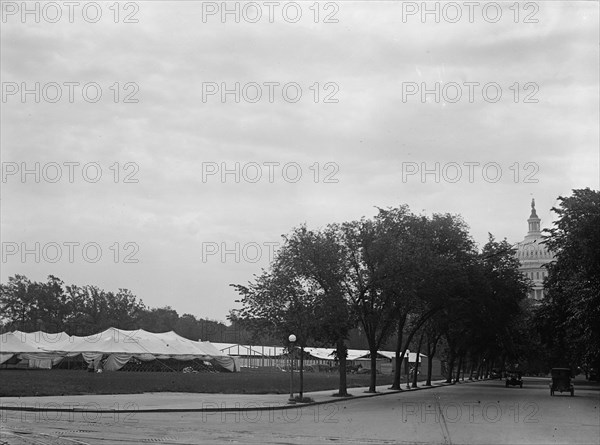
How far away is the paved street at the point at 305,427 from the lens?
18375 mm

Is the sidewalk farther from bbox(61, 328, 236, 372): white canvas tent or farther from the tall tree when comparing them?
bbox(61, 328, 236, 372): white canvas tent

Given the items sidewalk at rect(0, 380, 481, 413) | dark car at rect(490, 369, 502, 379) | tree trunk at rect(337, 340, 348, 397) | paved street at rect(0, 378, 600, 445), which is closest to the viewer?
paved street at rect(0, 378, 600, 445)

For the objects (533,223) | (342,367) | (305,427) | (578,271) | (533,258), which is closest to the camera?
(305,427)

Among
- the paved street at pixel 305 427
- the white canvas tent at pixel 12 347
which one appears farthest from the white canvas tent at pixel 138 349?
the paved street at pixel 305 427

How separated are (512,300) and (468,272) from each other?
8.75m

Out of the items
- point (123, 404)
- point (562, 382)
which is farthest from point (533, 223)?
point (123, 404)

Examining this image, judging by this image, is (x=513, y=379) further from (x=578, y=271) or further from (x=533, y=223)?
(x=533, y=223)

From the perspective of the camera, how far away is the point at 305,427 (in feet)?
73.7

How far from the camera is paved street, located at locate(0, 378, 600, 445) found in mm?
18375

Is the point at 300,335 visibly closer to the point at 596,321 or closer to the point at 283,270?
the point at 283,270

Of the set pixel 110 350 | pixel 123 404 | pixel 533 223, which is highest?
pixel 533 223

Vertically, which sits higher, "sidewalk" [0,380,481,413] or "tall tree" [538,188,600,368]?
"tall tree" [538,188,600,368]

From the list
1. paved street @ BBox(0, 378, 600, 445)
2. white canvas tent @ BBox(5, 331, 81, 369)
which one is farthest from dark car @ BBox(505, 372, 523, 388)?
white canvas tent @ BBox(5, 331, 81, 369)

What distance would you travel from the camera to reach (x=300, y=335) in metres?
40.0
